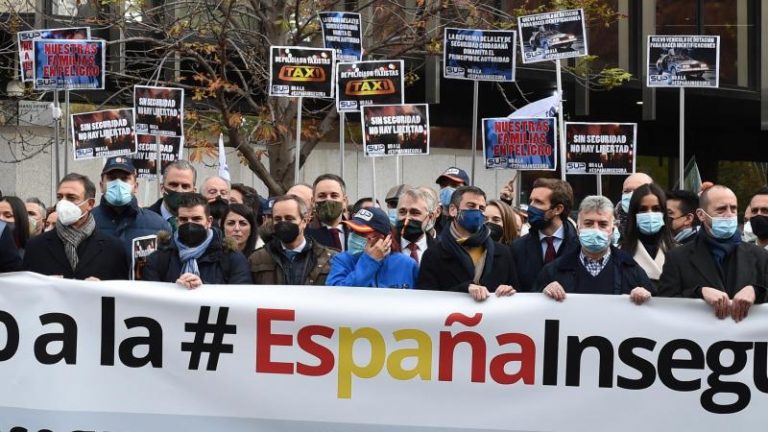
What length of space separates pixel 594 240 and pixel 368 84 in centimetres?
491

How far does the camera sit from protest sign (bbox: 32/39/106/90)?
11062 millimetres

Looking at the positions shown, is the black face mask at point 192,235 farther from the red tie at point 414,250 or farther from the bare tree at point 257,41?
the bare tree at point 257,41

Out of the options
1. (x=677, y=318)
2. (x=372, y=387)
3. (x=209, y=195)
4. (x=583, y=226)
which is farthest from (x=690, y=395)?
(x=209, y=195)

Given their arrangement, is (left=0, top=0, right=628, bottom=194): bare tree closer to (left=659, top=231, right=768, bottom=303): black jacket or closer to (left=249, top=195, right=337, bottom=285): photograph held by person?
(left=249, top=195, right=337, bottom=285): photograph held by person

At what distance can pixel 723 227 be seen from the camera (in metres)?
7.32

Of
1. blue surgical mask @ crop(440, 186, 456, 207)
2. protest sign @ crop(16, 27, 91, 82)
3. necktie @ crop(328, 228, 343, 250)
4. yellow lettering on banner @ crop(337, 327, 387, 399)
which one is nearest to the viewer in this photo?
yellow lettering on banner @ crop(337, 327, 387, 399)

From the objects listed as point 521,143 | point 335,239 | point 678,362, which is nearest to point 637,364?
point 678,362

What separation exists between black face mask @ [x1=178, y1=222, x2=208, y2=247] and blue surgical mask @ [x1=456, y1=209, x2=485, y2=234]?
133 centimetres

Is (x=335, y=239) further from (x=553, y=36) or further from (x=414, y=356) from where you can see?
(x=553, y=36)

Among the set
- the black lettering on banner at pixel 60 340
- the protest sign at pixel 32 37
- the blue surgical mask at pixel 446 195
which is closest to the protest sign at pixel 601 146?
the blue surgical mask at pixel 446 195

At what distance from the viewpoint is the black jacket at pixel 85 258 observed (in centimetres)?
778

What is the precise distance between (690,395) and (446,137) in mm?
17796

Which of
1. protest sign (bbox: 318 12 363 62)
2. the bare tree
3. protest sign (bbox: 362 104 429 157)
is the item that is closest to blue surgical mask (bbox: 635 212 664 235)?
protest sign (bbox: 362 104 429 157)

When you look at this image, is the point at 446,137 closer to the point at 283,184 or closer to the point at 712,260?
the point at 283,184
